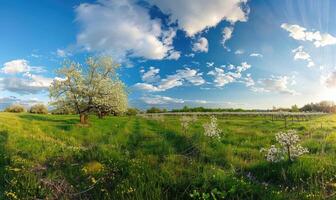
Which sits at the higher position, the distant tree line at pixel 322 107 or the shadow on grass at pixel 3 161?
the distant tree line at pixel 322 107

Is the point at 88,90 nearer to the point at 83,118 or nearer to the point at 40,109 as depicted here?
the point at 83,118

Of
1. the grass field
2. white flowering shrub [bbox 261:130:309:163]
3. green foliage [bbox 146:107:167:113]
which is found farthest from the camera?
green foliage [bbox 146:107:167:113]

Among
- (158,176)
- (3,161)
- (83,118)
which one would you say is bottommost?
(3,161)

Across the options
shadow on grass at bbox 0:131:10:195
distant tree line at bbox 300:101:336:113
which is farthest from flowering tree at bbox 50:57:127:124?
distant tree line at bbox 300:101:336:113

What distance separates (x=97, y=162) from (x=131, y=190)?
3.89m

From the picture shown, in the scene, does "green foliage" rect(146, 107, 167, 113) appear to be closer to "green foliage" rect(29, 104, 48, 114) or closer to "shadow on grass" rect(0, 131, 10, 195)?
"green foliage" rect(29, 104, 48, 114)

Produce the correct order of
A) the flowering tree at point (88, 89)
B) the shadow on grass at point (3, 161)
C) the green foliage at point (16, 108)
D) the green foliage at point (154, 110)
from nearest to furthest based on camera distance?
1. the shadow on grass at point (3, 161)
2. the flowering tree at point (88, 89)
3. the green foliage at point (16, 108)
4. the green foliage at point (154, 110)

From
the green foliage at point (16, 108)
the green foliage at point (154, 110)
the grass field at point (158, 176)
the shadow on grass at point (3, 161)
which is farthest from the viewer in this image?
the green foliage at point (154, 110)

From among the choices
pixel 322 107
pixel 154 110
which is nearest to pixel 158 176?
pixel 322 107

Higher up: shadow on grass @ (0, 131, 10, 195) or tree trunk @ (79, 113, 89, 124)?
tree trunk @ (79, 113, 89, 124)

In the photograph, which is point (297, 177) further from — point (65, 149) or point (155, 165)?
point (65, 149)

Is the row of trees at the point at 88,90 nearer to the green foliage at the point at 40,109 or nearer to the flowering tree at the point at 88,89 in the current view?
the flowering tree at the point at 88,89

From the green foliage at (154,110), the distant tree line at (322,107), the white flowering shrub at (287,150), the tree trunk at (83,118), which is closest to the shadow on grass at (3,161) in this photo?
the white flowering shrub at (287,150)

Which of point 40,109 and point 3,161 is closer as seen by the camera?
point 3,161
